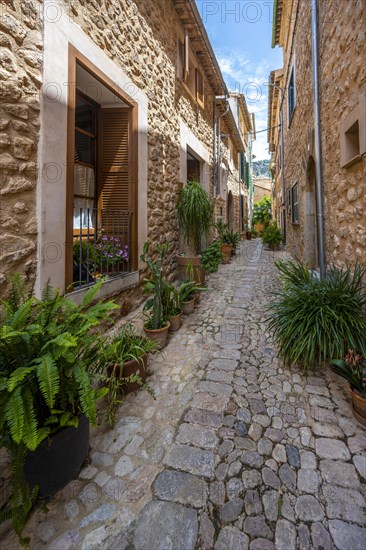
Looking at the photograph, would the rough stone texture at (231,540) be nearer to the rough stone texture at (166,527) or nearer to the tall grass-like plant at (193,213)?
the rough stone texture at (166,527)

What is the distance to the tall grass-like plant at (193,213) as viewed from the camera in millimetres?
4621

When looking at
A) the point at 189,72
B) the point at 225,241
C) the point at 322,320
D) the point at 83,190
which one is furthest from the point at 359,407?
the point at 225,241

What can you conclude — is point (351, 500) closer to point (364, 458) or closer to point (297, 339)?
point (364, 458)

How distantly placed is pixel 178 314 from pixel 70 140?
2.23 m

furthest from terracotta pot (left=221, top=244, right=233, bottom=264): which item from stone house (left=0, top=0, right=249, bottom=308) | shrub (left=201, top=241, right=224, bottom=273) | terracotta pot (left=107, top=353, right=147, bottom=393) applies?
terracotta pot (left=107, top=353, right=147, bottom=393)

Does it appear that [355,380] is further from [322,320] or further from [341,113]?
[341,113]

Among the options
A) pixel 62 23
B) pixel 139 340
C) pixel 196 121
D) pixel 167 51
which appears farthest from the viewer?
pixel 196 121

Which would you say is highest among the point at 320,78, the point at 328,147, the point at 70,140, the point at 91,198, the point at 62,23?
the point at 320,78

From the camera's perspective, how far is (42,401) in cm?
142

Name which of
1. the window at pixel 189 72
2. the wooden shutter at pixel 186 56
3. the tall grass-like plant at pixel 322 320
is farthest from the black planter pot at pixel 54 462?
the wooden shutter at pixel 186 56

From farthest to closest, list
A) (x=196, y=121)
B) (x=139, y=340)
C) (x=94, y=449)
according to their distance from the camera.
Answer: (x=196, y=121) → (x=139, y=340) → (x=94, y=449)

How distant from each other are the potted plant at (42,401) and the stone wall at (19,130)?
485 mm

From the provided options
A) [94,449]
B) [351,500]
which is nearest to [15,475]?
[94,449]

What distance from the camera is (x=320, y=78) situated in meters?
3.63
